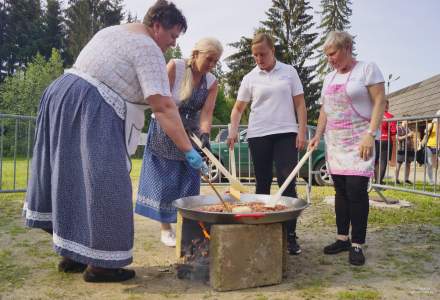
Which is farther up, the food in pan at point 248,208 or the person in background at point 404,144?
the person in background at point 404,144

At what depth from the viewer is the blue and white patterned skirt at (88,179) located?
2.52m

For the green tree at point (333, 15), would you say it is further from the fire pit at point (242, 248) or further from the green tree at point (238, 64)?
the fire pit at point (242, 248)

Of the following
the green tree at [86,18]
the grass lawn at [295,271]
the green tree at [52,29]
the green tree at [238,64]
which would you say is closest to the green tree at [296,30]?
the green tree at [238,64]

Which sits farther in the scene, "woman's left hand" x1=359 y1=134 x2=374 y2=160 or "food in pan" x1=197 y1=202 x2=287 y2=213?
"woman's left hand" x1=359 y1=134 x2=374 y2=160

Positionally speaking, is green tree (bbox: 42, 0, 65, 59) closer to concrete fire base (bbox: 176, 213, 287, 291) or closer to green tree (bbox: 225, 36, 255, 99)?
green tree (bbox: 225, 36, 255, 99)

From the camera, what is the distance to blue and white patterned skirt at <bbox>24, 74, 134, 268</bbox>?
8.28ft

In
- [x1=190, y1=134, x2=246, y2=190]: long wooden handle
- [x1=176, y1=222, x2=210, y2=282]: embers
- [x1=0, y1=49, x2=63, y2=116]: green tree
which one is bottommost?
[x1=176, y1=222, x2=210, y2=282]: embers

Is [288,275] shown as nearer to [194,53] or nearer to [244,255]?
[244,255]

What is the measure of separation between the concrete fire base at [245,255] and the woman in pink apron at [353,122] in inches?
33.3

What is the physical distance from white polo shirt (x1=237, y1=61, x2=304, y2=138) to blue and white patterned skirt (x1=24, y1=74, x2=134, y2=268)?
139 cm

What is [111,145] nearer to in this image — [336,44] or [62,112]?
[62,112]

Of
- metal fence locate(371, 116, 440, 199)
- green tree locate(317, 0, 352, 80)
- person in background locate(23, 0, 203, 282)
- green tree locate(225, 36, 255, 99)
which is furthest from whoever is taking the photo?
Result: green tree locate(317, 0, 352, 80)

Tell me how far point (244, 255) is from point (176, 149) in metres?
1.25

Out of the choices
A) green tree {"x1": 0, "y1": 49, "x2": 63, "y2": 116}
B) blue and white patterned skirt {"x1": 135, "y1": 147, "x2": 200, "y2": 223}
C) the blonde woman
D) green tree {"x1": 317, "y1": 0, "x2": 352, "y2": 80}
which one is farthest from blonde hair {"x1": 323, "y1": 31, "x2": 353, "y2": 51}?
green tree {"x1": 317, "y1": 0, "x2": 352, "y2": 80}
